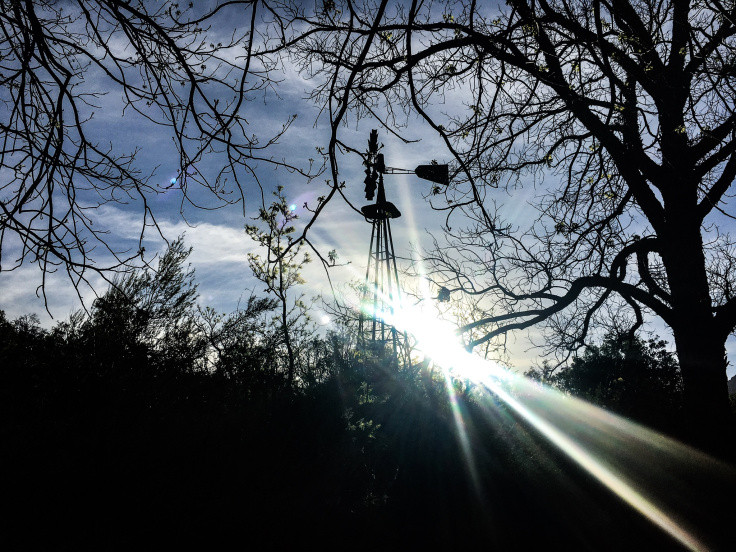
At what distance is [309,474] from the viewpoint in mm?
4766

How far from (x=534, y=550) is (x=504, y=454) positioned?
1.21 metres

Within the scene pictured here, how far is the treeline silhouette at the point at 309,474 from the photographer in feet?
13.3

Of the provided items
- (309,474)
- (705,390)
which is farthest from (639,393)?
(309,474)

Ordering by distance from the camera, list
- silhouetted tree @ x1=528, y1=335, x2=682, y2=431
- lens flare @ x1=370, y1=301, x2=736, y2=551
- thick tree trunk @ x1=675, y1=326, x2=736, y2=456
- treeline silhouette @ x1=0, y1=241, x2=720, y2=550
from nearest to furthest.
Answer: treeline silhouette @ x1=0, y1=241, x2=720, y2=550, lens flare @ x1=370, y1=301, x2=736, y2=551, thick tree trunk @ x1=675, y1=326, x2=736, y2=456, silhouetted tree @ x1=528, y1=335, x2=682, y2=431

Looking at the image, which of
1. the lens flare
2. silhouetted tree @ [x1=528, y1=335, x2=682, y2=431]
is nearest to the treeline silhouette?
the lens flare

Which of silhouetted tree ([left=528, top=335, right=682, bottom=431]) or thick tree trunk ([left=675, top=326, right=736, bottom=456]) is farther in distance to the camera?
silhouetted tree ([left=528, top=335, right=682, bottom=431])

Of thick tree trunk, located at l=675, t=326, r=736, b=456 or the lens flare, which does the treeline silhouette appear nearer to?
the lens flare

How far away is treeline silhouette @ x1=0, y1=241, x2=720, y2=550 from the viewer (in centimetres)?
405

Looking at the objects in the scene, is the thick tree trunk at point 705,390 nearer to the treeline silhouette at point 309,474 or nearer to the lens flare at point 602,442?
the lens flare at point 602,442

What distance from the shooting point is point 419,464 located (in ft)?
18.4

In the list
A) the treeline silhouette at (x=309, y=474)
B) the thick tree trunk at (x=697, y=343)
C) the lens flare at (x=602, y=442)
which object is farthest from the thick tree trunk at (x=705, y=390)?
the treeline silhouette at (x=309, y=474)

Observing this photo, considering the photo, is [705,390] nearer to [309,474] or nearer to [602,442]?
[602,442]

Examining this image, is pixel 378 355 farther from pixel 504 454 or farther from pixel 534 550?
pixel 534 550

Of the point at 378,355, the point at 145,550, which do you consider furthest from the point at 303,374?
the point at 145,550
